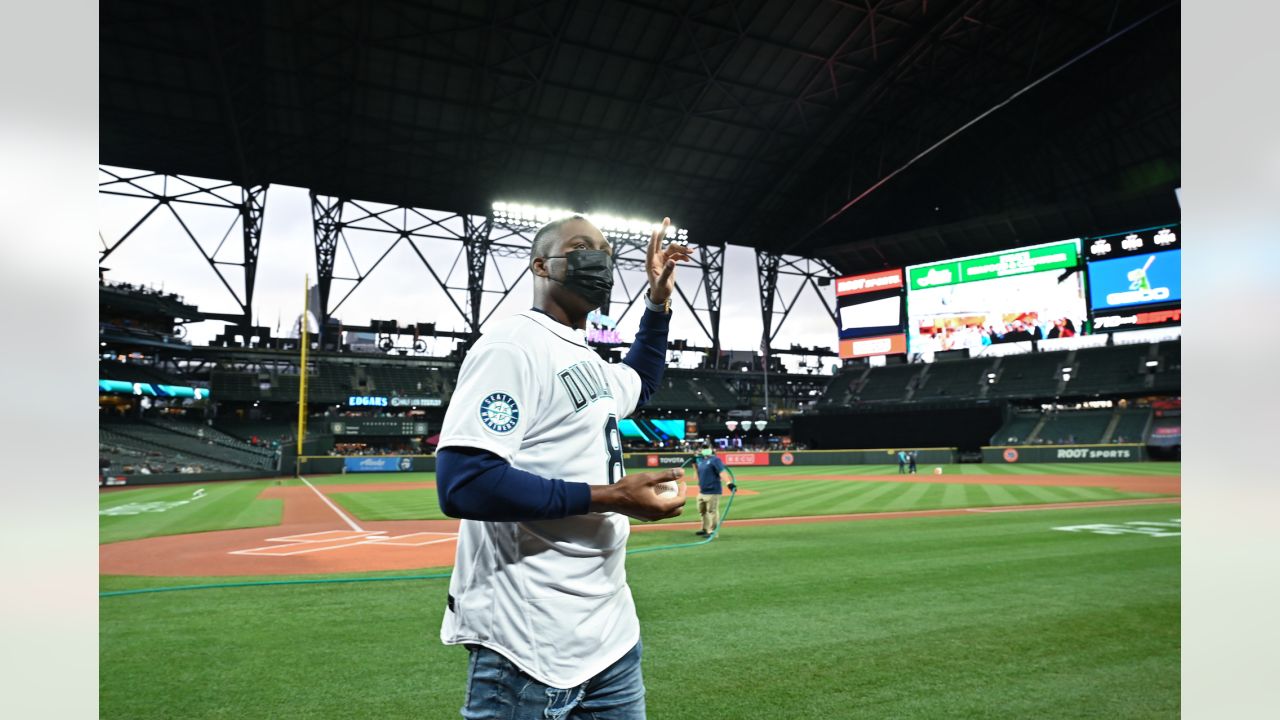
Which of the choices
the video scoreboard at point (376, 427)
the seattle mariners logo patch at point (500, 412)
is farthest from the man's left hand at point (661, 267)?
the video scoreboard at point (376, 427)

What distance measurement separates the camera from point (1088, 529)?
12648 mm

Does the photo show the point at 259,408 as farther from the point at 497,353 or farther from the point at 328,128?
the point at 497,353

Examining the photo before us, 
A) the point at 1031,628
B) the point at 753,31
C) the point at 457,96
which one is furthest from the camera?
the point at 457,96

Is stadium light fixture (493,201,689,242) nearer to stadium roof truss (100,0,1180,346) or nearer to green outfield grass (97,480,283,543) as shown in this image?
stadium roof truss (100,0,1180,346)

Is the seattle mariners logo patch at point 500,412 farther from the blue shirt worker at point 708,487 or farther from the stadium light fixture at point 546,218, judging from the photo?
the stadium light fixture at point 546,218

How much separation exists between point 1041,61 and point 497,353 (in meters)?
43.2

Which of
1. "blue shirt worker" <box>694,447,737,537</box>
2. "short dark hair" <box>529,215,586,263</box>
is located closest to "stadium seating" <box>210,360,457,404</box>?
"blue shirt worker" <box>694,447,737,537</box>

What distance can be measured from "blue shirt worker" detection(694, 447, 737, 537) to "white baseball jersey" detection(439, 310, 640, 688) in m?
10.3

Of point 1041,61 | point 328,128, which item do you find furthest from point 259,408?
point 1041,61

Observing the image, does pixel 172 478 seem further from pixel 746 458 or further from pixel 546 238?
pixel 546 238

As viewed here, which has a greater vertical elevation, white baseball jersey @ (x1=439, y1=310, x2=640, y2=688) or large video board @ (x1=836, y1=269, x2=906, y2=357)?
large video board @ (x1=836, y1=269, x2=906, y2=357)

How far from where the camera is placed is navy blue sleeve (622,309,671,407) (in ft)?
9.71

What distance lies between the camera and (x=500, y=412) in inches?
71.5

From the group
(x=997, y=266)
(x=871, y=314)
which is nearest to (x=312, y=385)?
(x=871, y=314)
